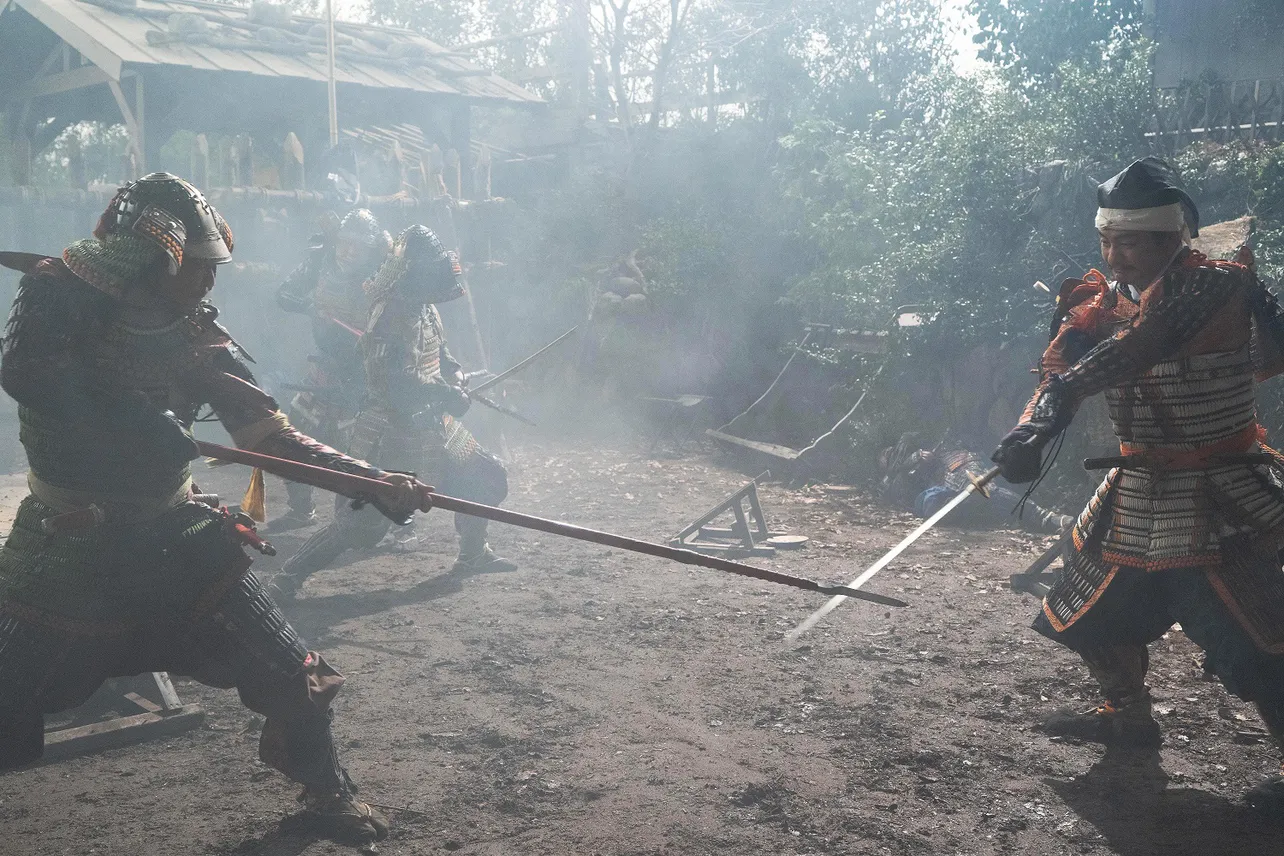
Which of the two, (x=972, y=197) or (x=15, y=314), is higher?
(x=972, y=197)

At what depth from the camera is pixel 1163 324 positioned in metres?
3.46

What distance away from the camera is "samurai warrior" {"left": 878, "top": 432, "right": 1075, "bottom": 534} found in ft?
27.8

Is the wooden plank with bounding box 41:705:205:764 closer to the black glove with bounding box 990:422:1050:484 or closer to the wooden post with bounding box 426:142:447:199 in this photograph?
the black glove with bounding box 990:422:1050:484

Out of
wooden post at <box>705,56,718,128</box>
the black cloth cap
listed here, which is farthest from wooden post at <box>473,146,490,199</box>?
the black cloth cap

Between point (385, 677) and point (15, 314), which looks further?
point (385, 677)

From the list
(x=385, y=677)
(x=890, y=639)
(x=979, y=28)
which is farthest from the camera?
(x=979, y=28)

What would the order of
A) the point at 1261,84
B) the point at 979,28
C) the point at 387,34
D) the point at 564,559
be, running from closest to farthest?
1. the point at 564,559
2. the point at 1261,84
3. the point at 979,28
4. the point at 387,34

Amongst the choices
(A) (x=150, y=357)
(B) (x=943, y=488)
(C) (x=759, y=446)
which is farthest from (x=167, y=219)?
(C) (x=759, y=446)

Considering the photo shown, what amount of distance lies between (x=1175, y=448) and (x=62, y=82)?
13884 millimetres

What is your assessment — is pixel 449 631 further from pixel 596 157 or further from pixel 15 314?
pixel 596 157

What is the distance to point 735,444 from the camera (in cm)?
1155

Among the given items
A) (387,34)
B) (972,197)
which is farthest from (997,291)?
(387,34)

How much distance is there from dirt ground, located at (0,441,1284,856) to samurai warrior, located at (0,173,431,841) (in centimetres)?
59

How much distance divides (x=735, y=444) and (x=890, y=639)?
5.98m
